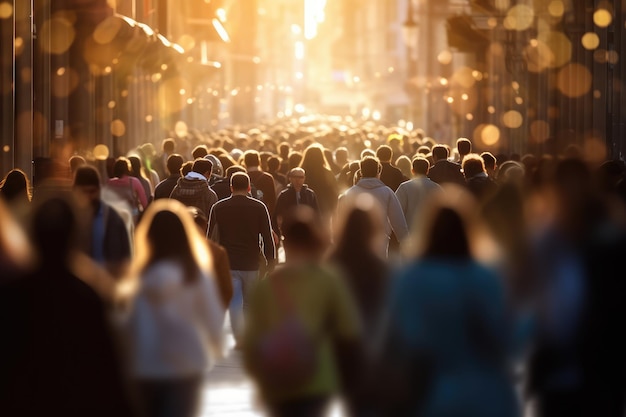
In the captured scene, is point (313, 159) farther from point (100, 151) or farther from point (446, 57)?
point (446, 57)

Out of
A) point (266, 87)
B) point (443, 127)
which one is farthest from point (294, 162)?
point (266, 87)

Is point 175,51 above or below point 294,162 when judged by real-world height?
above

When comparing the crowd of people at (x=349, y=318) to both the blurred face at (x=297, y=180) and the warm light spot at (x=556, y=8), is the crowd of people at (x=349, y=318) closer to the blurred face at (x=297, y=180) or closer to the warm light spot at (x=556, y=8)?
the blurred face at (x=297, y=180)

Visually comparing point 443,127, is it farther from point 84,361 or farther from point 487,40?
point 84,361

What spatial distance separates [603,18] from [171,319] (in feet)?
89.3

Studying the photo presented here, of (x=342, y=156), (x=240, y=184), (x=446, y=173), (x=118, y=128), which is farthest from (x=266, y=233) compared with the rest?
(x=118, y=128)

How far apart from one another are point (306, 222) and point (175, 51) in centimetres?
4714

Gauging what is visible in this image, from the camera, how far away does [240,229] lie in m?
13.9

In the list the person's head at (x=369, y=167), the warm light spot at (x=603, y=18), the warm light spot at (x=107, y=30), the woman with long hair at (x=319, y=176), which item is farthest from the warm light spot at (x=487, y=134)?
the person's head at (x=369, y=167)

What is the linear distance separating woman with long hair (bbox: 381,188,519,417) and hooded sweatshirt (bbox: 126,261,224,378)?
1113 millimetres

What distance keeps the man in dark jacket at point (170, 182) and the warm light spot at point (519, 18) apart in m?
28.8

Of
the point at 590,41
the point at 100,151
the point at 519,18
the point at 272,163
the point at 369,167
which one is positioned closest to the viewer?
the point at 369,167

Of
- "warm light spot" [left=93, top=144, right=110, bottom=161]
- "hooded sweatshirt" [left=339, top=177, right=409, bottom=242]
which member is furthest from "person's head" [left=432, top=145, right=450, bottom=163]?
"warm light spot" [left=93, top=144, right=110, bottom=161]

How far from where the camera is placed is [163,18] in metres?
58.4
